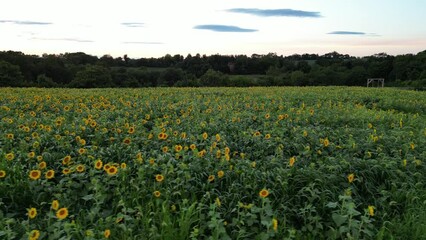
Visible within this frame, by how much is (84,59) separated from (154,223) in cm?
3782

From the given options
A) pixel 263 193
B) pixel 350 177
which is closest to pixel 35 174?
pixel 263 193

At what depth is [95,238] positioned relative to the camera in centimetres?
266

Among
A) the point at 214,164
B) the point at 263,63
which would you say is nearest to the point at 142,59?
the point at 263,63

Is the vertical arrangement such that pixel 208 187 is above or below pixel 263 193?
below

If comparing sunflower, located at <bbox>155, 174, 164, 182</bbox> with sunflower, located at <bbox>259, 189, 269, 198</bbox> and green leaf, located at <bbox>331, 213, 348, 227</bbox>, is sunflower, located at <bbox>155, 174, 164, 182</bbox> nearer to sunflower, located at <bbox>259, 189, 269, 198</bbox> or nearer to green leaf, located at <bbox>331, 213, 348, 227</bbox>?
sunflower, located at <bbox>259, 189, 269, 198</bbox>

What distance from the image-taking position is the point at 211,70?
3822 cm

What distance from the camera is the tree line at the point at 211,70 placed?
2892cm

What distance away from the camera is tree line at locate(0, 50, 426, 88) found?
94.9ft

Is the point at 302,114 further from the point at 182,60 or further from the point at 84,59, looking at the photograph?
the point at 182,60

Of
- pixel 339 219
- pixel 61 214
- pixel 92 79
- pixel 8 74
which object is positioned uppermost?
pixel 61 214

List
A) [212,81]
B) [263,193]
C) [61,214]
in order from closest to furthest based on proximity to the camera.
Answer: [61,214] < [263,193] < [212,81]

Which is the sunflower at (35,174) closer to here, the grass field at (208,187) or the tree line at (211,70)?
the grass field at (208,187)

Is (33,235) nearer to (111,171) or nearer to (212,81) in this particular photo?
(111,171)

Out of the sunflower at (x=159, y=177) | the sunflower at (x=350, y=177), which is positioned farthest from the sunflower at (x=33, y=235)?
the sunflower at (x=350, y=177)
